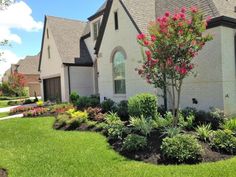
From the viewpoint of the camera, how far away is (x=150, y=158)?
278 inches

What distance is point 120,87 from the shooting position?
52.1ft

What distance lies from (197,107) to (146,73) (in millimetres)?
4357

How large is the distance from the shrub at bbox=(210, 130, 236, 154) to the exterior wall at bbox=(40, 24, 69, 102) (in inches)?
669

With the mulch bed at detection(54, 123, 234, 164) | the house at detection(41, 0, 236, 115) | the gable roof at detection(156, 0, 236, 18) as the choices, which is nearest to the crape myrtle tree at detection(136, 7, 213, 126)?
the mulch bed at detection(54, 123, 234, 164)

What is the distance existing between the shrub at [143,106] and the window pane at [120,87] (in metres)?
4.51

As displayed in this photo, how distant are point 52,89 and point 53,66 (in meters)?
2.76

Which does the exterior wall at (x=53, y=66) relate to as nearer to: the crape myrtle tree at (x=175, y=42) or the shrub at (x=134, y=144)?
the crape myrtle tree at (x=175, y=42)

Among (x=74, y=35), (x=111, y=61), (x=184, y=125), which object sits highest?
(x=74, y=35)

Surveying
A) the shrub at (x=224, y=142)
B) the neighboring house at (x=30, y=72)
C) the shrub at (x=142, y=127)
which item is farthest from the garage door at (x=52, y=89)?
the neighboring house at (x=30, y=72)

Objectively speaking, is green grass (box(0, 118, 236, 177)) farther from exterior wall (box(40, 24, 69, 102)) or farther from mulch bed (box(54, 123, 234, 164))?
exterior wall (box(40, 24, 69, 102))

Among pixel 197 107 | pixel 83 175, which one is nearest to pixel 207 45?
pixel 197 107

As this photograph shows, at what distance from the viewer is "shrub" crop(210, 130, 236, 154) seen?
723 centimetres

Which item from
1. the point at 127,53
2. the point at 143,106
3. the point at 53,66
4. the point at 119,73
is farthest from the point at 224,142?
A: the point at 53,66

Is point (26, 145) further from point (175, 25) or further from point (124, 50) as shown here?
point (124, 50)
